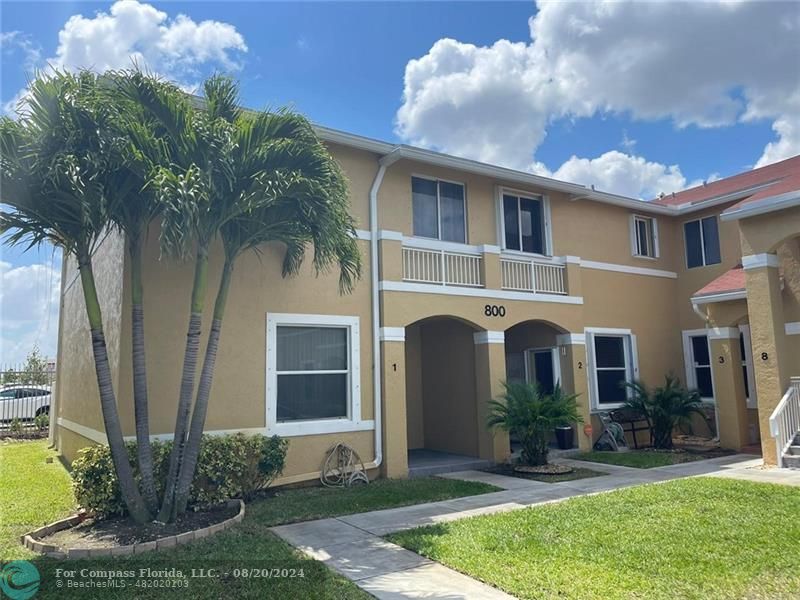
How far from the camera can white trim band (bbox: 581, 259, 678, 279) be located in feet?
48.9

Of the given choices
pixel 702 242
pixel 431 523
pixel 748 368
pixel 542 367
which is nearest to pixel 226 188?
pixel 431 523

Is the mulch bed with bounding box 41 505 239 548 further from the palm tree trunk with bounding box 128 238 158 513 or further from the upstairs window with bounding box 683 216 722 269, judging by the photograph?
the upstairs window with bounding box 683 216 722 269

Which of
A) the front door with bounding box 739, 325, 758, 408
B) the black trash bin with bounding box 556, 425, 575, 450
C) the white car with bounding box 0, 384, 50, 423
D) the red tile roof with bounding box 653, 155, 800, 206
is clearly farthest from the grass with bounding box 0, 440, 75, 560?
the red tile roof with bounding box 653, 155, 800, 206

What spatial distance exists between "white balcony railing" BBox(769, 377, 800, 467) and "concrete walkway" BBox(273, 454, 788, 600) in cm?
59

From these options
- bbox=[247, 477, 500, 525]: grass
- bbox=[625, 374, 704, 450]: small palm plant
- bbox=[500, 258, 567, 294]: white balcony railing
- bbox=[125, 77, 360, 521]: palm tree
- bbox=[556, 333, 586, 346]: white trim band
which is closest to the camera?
bbox=[125, 77, 360, 521]: palm tree

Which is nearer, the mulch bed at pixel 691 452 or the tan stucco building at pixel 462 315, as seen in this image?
the tan stucco building at pixel 462 315

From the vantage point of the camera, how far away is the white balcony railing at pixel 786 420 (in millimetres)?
10633

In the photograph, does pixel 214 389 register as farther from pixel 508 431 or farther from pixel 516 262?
pixel 516 262

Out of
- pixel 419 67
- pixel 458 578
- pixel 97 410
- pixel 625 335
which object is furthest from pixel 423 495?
pixel 419 67

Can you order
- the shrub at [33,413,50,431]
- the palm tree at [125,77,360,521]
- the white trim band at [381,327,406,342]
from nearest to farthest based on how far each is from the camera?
the palm tree at [125,77,360,521] < the white trim band at [381,327,406,342] < the shrub at [33,413,50,431]

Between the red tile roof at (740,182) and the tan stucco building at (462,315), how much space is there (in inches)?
5.7

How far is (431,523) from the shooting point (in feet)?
24.2

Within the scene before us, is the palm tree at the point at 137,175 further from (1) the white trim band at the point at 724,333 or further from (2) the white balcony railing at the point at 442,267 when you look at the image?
(1) the white trim band at the point at 724,333

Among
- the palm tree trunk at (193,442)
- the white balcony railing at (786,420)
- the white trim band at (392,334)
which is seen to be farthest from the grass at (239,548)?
the white balcony railing at (786,420)
